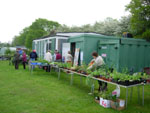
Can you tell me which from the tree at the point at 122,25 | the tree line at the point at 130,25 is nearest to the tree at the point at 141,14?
the tree line at the point at 130,25

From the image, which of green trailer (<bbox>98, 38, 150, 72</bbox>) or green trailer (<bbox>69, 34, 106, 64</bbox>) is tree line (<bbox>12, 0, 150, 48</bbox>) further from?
green trailer (<bbox>69, 34, 106, 64</bbox>)

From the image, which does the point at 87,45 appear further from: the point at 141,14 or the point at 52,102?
the point at 52,102

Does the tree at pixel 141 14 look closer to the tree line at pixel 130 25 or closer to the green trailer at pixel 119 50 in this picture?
the tree line at pixel 130 25

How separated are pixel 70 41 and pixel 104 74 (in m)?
7.31

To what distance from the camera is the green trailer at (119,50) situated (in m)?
8.62

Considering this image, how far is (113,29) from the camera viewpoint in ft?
71.3

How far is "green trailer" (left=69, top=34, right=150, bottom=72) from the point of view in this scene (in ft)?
28.3

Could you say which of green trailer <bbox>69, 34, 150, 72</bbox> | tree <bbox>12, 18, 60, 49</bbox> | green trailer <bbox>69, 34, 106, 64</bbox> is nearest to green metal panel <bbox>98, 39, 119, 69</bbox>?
green trailer <bbox>69, 34, 150, 72</bbox>

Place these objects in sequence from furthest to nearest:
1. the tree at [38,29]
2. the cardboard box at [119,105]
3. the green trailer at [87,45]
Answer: the tree at [38,29], the green trailer at [87,45], the cardboard box at [119,105]

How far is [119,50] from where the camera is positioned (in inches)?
335

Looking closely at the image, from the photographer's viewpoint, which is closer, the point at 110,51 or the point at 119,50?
the point at 119,50

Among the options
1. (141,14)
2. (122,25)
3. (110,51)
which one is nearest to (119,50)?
(110,51)

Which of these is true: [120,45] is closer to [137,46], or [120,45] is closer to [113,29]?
[137,46]

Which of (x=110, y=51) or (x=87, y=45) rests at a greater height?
(x=87, y=45)
